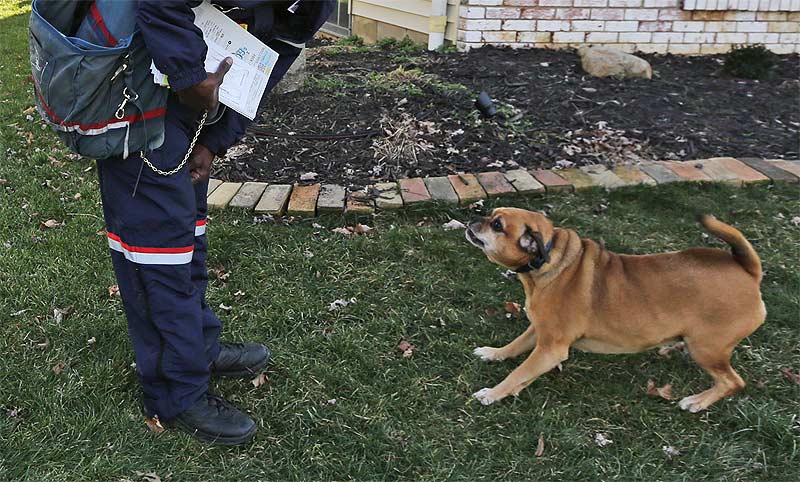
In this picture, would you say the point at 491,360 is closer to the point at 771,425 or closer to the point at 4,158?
the point at 771,425

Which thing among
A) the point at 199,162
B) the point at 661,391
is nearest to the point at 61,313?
the point at 199,162

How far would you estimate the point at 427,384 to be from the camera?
290cm

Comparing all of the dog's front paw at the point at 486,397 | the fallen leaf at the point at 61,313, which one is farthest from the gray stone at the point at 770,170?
the fallen leaf at the point at 61,313

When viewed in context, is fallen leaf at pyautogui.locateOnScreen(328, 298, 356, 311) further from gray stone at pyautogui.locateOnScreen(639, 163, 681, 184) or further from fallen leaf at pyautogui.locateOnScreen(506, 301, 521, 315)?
gray stone at pyautogui.locateOnScreen(639, 163, 681, 184)

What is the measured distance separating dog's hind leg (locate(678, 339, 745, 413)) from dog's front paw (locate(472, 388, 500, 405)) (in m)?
0.80

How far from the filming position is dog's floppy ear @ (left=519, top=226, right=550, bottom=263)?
2.69 meters

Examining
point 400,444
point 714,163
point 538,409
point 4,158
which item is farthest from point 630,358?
point 4,158

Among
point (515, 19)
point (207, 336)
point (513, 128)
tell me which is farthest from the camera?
point (515, 19)

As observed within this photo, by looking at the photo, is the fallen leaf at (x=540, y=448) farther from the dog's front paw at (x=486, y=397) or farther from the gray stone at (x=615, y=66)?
the gray stone at (x=615, y=66)

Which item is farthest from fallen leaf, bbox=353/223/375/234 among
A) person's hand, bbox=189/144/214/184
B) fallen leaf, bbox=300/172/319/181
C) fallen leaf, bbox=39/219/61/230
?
fallen leaf, bbox=39/219/61/230

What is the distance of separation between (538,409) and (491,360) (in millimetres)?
368

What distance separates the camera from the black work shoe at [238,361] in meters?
2.86

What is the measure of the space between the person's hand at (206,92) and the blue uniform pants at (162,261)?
0.13 meters

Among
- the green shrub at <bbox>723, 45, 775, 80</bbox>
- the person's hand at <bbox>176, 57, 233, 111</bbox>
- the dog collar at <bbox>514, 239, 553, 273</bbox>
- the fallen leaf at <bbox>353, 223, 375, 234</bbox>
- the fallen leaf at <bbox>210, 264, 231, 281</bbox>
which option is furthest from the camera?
the green shrub at <bbox>723, 45, 775, 80</bbox>
